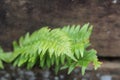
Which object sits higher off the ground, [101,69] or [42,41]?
[42,41]

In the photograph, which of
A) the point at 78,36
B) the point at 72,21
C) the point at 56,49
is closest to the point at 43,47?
the point at 56,49

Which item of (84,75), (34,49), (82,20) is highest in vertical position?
(82,20)

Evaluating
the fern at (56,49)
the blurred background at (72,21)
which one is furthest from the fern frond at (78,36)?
the blurred background at (72,21)

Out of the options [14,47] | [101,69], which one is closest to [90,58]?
[101,69]

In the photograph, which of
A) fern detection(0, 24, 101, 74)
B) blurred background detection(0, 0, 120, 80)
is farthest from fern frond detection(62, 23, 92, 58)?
blurred background detection(0, 0, 120, 80)

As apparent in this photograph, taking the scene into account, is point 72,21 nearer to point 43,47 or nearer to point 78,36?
point 78,36

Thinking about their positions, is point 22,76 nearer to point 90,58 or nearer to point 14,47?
point 14,47

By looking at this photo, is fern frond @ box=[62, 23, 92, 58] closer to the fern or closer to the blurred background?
the fern

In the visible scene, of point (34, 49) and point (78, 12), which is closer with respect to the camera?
point (34, 49)
